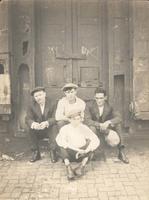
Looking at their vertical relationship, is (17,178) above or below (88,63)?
below

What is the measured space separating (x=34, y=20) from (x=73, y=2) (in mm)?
940

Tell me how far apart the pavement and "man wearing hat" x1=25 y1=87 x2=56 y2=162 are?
26 cm

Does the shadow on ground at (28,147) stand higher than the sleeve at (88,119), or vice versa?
the sleeve at (88,119)

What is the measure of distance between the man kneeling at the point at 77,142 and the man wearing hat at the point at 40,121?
52 centimetres

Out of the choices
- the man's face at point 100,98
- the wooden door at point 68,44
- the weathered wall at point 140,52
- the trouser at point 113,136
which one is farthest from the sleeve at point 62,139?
the weathered wall at point 140,52

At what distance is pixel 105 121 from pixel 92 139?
2.86ft

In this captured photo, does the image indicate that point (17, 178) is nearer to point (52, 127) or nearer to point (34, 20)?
point (52, 127)

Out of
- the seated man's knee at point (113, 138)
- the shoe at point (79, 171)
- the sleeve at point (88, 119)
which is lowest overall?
the shoe at point (79, 171)

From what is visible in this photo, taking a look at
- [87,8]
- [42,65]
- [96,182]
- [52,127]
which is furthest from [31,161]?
[87,8]

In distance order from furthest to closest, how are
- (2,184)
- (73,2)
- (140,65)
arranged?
(73,2) < (140,65) < (2,184)

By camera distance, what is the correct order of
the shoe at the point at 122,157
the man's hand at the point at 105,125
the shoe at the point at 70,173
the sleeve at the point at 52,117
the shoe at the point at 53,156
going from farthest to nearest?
1. the sleeve at the point at 52,117
2. the man's hand at the point at 105,125
3. the shoe at the point at 53,156
4. the shoe at the point at 122,157
5. the shoe at the point at 70,173

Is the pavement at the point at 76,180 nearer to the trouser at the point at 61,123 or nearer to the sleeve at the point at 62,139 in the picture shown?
the sleeve at the point at 62,139

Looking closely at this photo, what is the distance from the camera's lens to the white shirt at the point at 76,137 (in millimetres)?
5570

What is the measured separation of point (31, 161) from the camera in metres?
6.07
